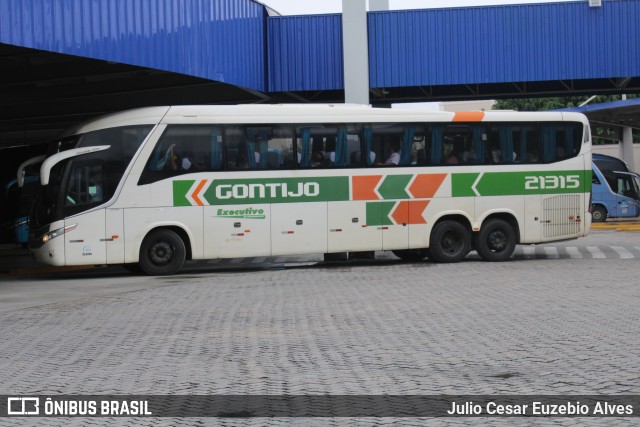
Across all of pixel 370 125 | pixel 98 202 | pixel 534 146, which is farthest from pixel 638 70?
pixel 98 202

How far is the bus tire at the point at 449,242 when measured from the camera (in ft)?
71.3

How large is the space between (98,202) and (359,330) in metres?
9.96

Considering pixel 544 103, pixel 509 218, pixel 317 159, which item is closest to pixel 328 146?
pixel 317 159

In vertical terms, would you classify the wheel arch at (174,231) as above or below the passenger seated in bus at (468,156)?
below

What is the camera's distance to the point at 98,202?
19500 millimetres

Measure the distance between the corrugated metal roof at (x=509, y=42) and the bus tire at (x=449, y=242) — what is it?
33.4 ft

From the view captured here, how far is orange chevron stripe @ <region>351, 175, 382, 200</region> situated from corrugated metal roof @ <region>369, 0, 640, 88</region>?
10501mm

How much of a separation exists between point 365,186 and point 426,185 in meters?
1.46

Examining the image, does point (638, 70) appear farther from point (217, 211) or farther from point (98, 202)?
point (98, 202)

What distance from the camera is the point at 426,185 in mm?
21656

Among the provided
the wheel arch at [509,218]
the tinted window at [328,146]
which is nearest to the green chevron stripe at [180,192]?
the tinted window at [328,146]

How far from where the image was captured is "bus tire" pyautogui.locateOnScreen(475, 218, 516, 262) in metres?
22.1

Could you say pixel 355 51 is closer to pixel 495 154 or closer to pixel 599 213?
pixel 495 154

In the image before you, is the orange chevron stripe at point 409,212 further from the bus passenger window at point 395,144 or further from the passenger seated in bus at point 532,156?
the passenger seated in bus at point 532,156
